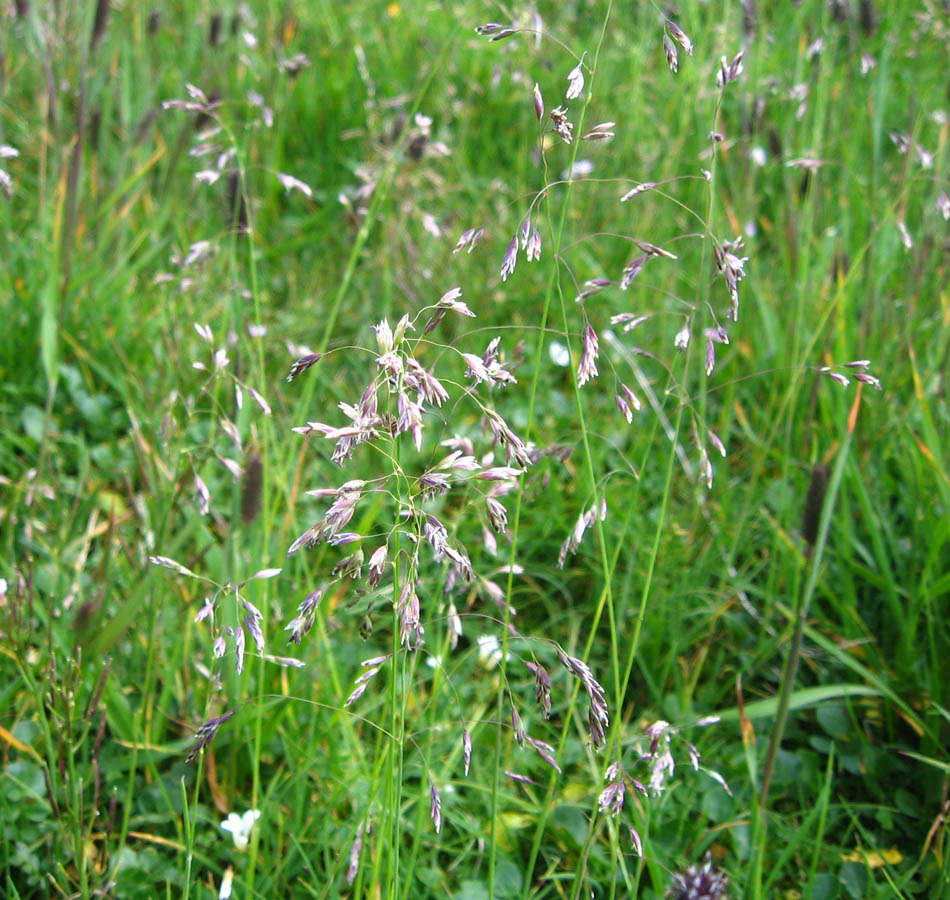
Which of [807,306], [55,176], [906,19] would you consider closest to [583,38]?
[906,19]

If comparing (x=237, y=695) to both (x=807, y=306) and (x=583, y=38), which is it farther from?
(x=583, y=38)

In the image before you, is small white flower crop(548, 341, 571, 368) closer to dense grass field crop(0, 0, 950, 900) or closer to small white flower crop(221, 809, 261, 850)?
dense grass field crop(0, 0, 950, 900)

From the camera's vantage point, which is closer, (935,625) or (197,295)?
(935,625)

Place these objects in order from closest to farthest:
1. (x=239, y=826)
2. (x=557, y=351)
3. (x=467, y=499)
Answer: (x=239, y=826) → (x=467, y=499) → (x=557, y=351)

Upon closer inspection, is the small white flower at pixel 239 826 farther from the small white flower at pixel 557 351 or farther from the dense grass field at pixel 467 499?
the small white flower at pixel 557 351

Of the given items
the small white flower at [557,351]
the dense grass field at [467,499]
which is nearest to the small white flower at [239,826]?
the dense grass field at [467,499]

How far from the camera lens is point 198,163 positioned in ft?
10.3

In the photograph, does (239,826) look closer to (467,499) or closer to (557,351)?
(467,499)

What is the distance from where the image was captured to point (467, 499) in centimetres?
198

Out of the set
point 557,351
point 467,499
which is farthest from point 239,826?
point 557,351

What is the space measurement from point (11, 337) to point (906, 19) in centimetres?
377

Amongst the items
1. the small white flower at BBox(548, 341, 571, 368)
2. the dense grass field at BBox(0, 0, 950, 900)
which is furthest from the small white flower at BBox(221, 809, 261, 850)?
the small white flower at BBox(548, 341, 571, 368)

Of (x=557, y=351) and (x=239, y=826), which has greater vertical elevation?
(x=557, y=351)

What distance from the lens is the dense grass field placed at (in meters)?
1.23
